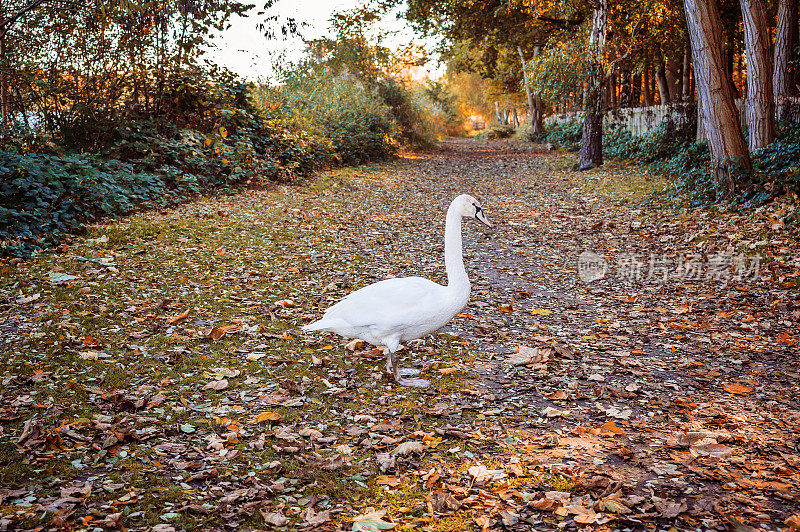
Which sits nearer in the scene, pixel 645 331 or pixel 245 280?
pixel 645 331

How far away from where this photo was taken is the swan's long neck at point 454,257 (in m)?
4.70

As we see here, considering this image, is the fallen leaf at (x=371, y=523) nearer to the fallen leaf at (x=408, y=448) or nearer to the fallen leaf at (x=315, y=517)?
the fallen leaf at (x=315, y=517)

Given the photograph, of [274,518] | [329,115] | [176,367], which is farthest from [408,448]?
[329,115]

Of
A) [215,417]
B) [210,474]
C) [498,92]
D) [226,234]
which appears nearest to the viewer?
[210,474]

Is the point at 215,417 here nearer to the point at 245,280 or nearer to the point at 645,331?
the point at 245,280

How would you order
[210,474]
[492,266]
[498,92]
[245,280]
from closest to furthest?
[210,474] < [245,280] < [492,266] < [498,92]

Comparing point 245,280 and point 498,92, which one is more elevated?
point 498,92

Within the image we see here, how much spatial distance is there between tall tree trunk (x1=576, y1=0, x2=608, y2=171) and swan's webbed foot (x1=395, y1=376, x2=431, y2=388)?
16196mm

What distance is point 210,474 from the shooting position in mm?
3439

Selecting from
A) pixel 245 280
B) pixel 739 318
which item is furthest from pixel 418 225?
pixel 739 318

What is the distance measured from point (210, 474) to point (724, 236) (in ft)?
27.7

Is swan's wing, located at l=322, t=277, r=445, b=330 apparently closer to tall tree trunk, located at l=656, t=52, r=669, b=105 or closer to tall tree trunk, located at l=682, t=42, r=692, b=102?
tall tree trunk, located at l=682, t=42, r=692, b=102
